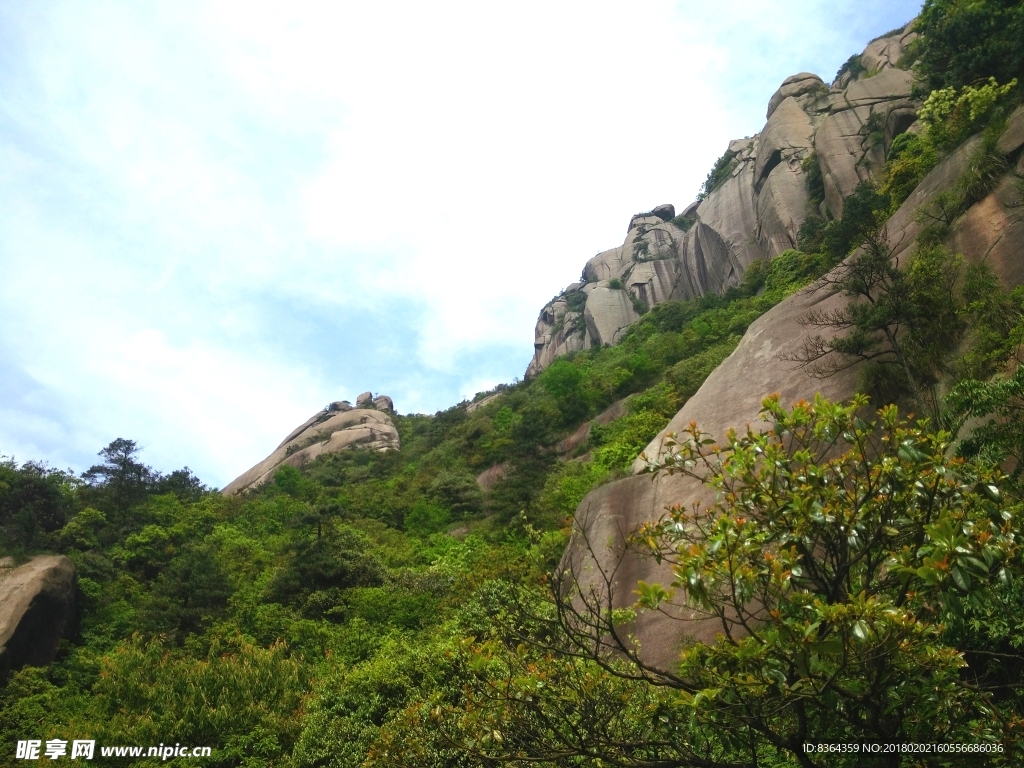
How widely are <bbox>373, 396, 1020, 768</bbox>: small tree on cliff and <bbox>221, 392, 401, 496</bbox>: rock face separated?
46.6 metres

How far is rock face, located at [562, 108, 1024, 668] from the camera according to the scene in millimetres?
12367

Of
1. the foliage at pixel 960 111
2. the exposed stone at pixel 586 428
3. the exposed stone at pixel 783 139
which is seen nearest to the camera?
the foliage at pixel 960 111

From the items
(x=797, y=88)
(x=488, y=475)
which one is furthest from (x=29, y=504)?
(x=797, y=88)

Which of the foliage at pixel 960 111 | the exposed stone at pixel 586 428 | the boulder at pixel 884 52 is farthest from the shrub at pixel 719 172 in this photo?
the foliage at pixel 960 111

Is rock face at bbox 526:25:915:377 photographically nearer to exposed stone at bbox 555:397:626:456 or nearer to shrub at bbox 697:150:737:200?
shrub at bbox 697:150:737:200

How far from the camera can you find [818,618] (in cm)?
391

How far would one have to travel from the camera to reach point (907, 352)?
12.7 meters

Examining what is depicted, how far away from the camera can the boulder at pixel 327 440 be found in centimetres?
5303

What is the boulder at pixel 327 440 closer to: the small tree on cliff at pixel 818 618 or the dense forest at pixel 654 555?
the dense forest at pixel 654 555

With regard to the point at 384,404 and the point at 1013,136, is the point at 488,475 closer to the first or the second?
the point at 1013,136

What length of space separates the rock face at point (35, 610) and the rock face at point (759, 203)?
3345cm

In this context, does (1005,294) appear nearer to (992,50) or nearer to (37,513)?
(992,50)

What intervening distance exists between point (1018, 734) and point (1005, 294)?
32.1 ft

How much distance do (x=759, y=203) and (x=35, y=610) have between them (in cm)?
3851
